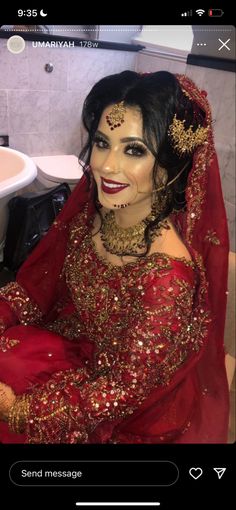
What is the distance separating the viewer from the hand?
673 millimetres

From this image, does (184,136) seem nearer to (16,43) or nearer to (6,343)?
(16,43)

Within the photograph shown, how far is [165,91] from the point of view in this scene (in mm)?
583

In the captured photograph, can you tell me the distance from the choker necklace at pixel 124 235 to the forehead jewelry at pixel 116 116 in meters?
0.19

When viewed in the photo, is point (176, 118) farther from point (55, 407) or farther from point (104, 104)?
point (55, 407)

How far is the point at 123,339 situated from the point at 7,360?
23cm

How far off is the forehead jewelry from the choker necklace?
0.61 feet
